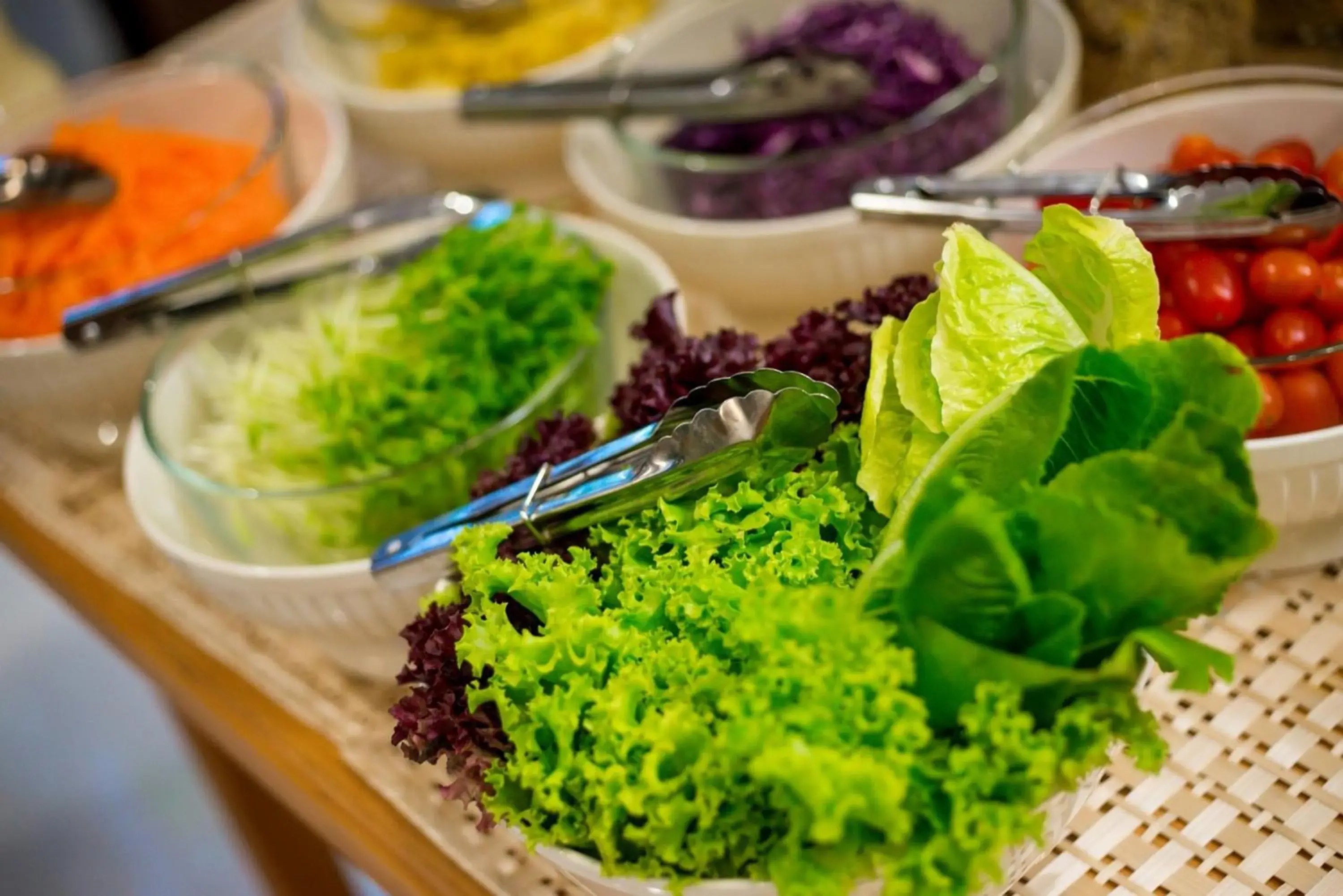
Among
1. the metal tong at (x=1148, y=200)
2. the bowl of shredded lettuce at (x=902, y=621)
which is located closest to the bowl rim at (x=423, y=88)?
the metal tong at (x=1148, y=200)

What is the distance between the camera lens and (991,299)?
2.31 ft

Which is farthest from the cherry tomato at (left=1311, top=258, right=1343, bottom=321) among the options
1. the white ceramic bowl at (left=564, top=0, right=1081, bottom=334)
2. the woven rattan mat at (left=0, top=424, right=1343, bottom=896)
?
the white ceramic bowl at (left=564, top=0, right=1081, bottom=334)

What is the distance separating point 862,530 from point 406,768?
0.48 metres

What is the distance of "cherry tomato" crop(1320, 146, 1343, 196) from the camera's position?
90cm

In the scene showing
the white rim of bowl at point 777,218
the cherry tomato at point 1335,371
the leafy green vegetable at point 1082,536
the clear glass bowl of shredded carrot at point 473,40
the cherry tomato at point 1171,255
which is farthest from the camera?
the clear glass bowl of shredded carrot at point 473,40

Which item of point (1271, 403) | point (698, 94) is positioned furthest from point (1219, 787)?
point (698, 94)

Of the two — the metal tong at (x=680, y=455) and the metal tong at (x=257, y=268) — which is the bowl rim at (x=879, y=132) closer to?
the metal tong at (x=257, y=268)

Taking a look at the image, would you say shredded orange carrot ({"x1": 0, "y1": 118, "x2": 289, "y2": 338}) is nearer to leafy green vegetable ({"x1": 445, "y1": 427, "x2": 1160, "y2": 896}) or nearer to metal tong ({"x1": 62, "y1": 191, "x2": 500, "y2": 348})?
metal tong ({"x1": 62, "y1": 191, "x2": 500, "y2": 348})

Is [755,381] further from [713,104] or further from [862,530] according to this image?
[713,104]

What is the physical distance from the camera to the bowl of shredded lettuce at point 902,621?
56cm

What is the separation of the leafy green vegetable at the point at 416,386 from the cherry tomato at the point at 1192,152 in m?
0.51

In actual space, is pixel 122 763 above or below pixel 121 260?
below

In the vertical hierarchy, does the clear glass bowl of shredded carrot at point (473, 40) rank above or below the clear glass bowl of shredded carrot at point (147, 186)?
above

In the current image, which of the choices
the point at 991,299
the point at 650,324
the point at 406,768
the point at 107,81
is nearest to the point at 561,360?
the point at 650,324
